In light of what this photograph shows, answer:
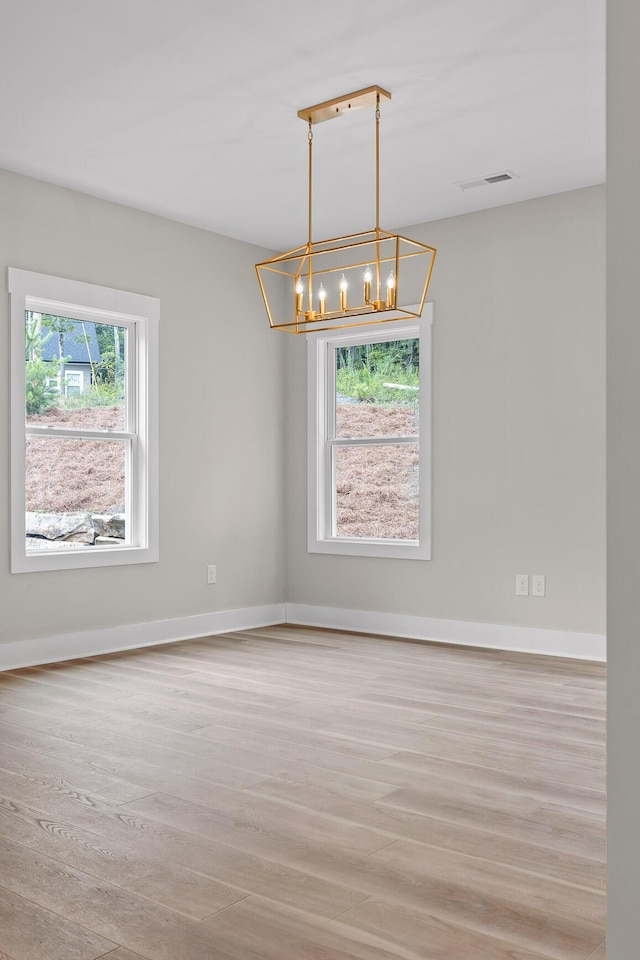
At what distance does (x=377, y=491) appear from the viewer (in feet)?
19.4

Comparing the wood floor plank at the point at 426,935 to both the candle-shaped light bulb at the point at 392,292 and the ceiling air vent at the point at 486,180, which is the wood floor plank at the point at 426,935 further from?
the ceiling air vent at the point at 486,180

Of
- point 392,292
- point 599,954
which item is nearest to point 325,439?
point 392,292

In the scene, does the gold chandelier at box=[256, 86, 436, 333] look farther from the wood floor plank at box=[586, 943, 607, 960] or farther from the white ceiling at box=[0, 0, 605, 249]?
the wood floor plank at box=[586, 943, 607, 960]

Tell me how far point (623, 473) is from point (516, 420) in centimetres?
427

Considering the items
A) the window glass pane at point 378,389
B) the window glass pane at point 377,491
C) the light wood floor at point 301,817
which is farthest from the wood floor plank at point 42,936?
the window glass pane at point 378,389

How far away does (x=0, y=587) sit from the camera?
454 cm

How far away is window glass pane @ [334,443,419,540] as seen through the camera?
18.8 feet

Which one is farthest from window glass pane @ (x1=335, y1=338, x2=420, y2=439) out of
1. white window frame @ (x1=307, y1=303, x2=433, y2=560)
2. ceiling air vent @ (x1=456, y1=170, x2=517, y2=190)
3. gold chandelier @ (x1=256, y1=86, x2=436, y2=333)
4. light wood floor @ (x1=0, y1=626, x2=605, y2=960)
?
light wood floor @ (x1=0, y1=626, x2=605, y2=960)

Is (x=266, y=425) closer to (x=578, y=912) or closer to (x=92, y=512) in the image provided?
(x=92, y=512)

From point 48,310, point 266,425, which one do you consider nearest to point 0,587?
point 48,310

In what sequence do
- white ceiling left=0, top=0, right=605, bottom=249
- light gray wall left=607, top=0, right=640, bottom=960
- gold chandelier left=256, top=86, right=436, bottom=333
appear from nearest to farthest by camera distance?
light gray wall left=607, top=0, right=640, bottom=960, white ceiling left=0, top=0, right=605, bottom=249, gold chandelier left=256, top=86, right=436, bottom=333

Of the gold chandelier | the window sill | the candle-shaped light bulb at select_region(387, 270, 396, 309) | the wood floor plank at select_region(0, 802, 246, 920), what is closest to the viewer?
the wood floor plank at select_region(0, 802, 246, 920)

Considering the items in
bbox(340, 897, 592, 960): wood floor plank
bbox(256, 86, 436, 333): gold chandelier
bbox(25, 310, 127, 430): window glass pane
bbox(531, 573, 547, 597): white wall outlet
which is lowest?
bbox(340, 897, 592, 960): wood floor plank

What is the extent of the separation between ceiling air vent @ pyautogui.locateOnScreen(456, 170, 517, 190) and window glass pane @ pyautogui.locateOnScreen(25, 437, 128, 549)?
2.53m
